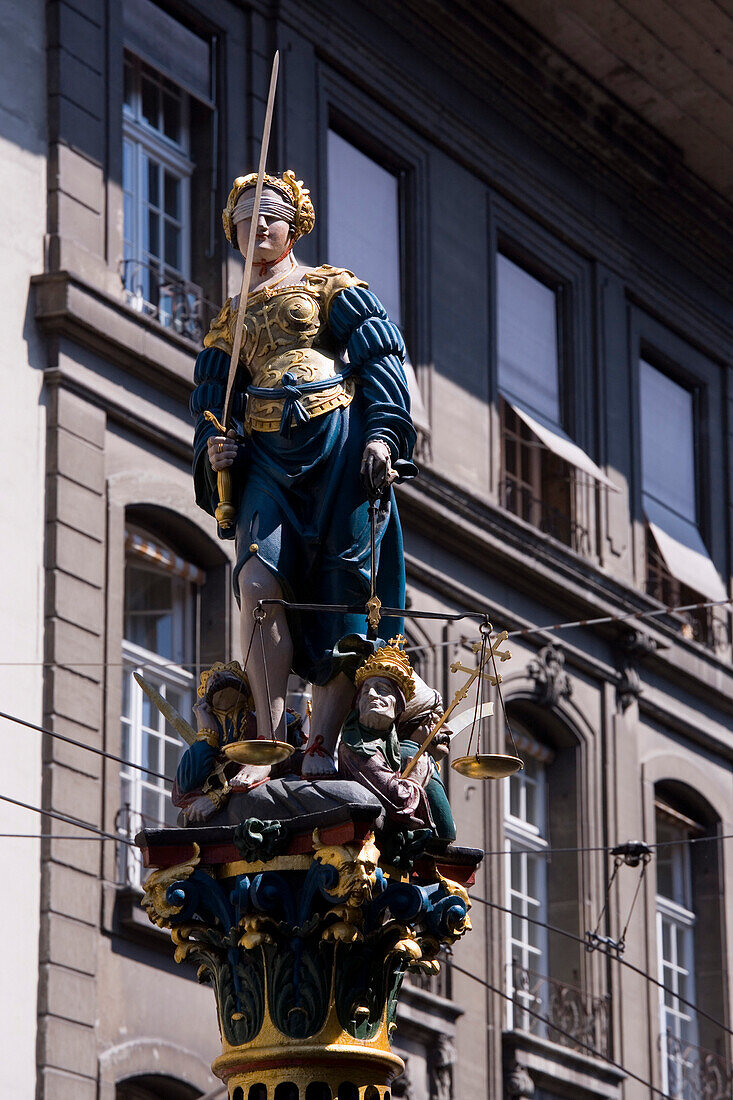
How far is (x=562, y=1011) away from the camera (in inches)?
998

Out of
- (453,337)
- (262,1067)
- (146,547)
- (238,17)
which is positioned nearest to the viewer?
(262,1067)

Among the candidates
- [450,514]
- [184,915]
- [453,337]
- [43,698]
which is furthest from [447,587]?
[184,915]

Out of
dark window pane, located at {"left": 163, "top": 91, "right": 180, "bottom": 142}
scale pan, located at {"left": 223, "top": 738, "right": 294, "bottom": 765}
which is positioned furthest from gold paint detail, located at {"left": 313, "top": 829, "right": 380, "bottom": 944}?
dark window pane, located at {"left": 163, "top": 91, "right": 180, "bottom": 142}

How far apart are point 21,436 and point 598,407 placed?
9664 millimetres

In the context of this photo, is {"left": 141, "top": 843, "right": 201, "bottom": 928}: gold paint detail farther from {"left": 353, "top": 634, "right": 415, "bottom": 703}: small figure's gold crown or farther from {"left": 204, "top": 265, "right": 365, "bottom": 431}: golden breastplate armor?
{"left": 204, "top": 265, "right": 365, "bottom": 431}: golden breastplate armor

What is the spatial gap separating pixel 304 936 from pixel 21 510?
1165cm

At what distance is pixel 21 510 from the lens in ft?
66.2

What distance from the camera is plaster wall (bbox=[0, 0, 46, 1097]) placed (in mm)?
18859

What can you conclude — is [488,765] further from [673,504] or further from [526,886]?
[673,504]

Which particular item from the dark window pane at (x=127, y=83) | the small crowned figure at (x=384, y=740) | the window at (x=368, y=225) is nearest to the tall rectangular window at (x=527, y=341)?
the window at (x=368, y=225)

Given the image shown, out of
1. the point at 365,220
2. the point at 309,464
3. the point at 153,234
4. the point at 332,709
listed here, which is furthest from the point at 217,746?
the point at 365,220

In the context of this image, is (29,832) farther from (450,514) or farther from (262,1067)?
(262,1067)

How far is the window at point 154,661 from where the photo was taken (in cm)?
2073

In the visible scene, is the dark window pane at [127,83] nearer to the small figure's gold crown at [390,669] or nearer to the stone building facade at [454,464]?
the stone building facade at [454,464]
